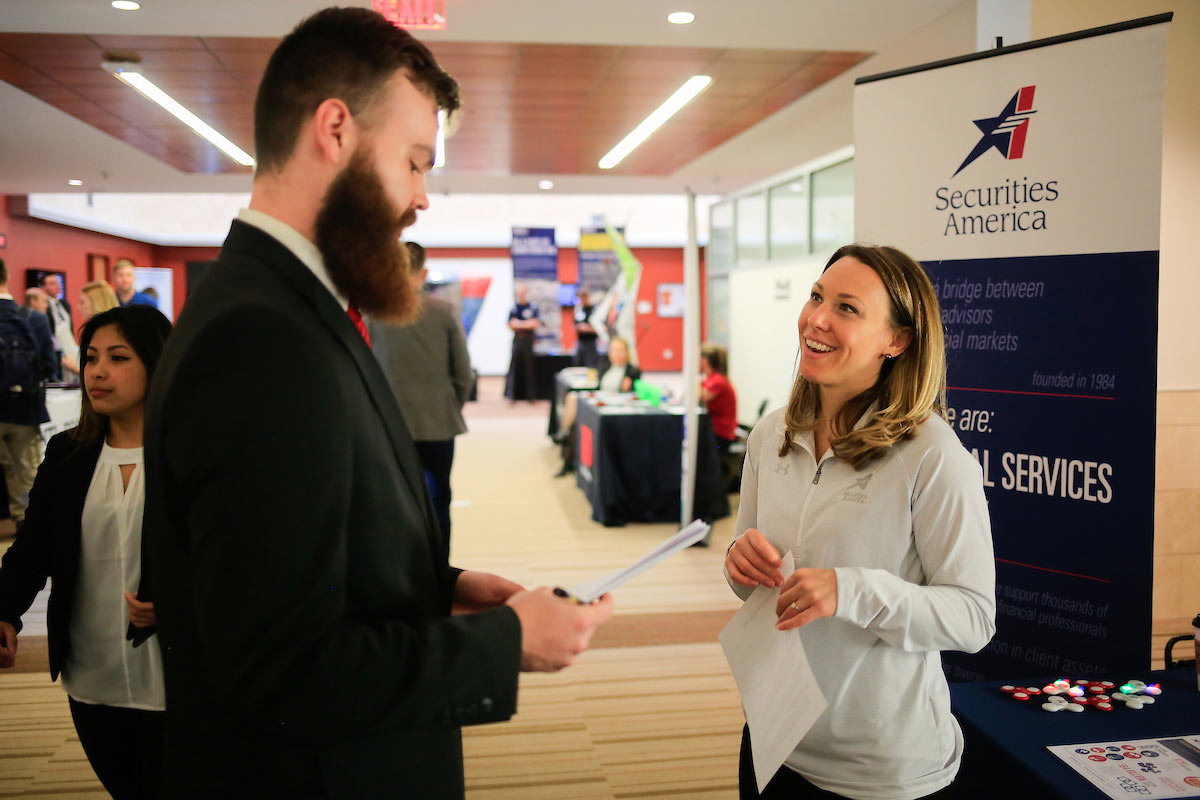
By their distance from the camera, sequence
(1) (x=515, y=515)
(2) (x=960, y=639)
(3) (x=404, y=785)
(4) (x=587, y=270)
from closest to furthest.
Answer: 1. (3) (x=404, y=785)
2. (2) (x=960, y=639)
3. (1) (x=515, y=515)
4. (4) (x=587, y=270)

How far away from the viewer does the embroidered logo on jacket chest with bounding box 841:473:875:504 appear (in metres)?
1.48

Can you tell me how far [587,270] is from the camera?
11422mm

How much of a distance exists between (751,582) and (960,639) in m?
0.35

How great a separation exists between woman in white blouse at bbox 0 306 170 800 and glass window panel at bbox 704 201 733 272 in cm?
861

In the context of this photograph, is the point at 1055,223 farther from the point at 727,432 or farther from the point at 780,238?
the point at 780,238

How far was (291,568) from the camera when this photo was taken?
80 cm

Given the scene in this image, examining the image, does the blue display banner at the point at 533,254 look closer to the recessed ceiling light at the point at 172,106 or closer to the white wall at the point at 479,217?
the white wall at the point at 479,217

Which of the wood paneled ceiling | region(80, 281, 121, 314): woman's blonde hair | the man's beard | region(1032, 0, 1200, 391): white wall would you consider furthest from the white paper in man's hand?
region(80, 281, 121, 314): woman's blonde hair

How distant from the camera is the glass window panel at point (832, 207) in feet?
22.1

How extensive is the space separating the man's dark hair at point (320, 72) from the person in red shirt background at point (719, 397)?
5.82 m

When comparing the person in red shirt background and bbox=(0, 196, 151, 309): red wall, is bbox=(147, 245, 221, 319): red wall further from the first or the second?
the person in red shirt background

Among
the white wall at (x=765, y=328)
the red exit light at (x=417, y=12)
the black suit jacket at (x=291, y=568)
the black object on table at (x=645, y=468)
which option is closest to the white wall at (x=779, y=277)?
the white wall at (x=765, y=328)

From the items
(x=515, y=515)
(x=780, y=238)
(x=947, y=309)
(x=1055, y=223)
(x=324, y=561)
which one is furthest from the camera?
(x=780, y=238)

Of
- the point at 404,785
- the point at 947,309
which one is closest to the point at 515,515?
the point at 947,309
